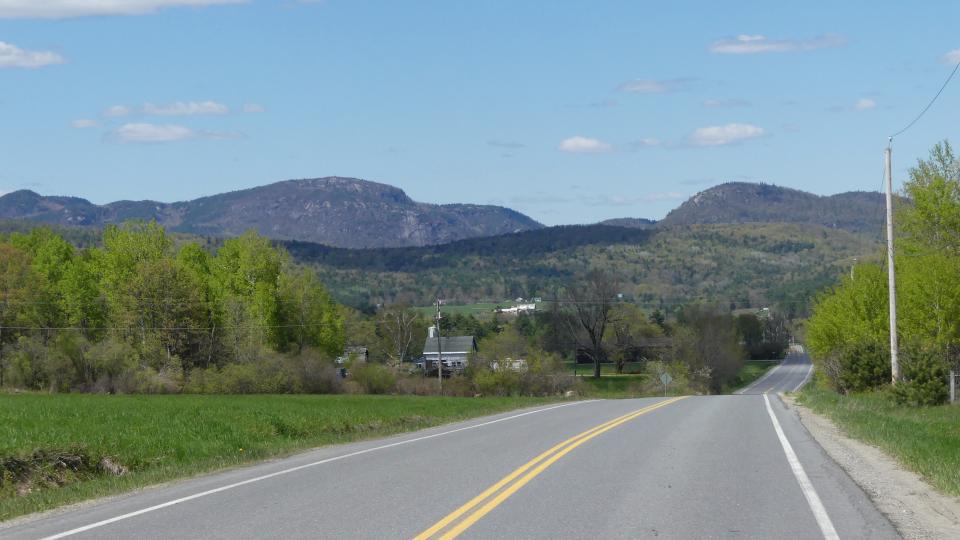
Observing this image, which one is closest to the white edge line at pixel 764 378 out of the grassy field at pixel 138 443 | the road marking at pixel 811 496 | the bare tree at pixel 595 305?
the bare tree at pixel 595 305

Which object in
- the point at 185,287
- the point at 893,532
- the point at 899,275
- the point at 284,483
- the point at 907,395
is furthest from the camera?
the point at 185,287

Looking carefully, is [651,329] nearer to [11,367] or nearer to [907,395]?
[11,367]

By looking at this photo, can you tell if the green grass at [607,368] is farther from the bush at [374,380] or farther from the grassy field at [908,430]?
the grassy field at [908,430]

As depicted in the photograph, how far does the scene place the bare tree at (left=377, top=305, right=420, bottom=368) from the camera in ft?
331

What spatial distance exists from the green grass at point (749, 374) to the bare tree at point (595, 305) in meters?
13.8

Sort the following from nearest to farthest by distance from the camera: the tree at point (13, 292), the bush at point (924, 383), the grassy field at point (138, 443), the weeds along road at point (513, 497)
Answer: the weeds along road at point (513, 497) < the grassy field at point (138, 443) < the bush at point (924, 383) < the tree at point (13, 292)

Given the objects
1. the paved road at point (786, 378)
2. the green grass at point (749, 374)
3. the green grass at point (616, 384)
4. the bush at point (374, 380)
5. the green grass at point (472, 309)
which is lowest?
the green grass at point (749, 374)

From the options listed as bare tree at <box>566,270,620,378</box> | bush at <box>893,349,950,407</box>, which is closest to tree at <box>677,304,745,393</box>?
bare tree at <box>566,270,620,378</box>

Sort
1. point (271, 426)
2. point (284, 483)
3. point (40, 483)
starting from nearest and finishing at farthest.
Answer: point (284, 483), point (40, 483), point (271, 426)

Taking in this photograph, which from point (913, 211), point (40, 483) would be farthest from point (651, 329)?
point (40, 483)

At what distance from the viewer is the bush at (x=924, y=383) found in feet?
107

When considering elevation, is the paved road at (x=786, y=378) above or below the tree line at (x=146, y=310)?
below

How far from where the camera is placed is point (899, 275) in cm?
4738

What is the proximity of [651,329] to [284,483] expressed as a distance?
118m
